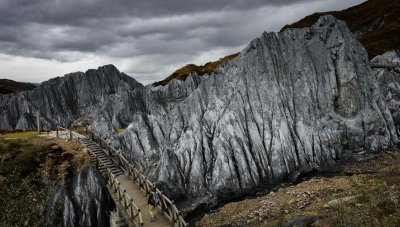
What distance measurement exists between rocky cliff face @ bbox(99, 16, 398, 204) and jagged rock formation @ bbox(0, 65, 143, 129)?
38.6 metres

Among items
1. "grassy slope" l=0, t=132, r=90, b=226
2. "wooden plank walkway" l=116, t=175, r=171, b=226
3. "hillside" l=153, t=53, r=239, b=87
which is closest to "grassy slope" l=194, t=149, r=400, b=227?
"wooden plank walkway" l=116, t=175, r=171, b=226

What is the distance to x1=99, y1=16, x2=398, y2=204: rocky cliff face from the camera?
43562mm

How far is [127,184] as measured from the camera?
3112cm

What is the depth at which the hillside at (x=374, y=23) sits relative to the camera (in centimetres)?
7656

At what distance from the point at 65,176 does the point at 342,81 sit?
3884 centimetres

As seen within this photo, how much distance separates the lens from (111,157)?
37.9 meters

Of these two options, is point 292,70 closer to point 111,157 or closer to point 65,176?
point 111,157

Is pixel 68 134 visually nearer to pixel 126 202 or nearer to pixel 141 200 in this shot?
pixel 141 200

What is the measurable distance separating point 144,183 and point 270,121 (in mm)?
24147

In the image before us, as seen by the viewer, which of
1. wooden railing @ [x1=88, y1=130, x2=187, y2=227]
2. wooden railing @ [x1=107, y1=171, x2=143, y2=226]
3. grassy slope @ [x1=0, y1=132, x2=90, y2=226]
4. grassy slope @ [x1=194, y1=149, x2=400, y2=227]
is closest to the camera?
wooden railing @ [x1=88, y1=130, x2=187, y2=227]

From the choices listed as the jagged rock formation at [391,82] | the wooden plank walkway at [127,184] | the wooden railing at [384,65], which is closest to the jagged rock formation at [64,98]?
the wooden plank walkway at [127,184]

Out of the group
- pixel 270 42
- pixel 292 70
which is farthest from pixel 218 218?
pixel 270 42

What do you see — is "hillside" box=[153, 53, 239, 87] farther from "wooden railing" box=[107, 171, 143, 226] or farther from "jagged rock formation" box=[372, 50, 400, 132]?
"wooden railing" box=[107, 171, 143, 226]

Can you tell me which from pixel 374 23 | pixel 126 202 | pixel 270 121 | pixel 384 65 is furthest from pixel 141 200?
pixel 374 23
